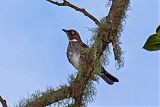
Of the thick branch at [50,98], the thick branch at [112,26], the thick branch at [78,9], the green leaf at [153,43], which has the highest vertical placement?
the thick branch at [78,9]

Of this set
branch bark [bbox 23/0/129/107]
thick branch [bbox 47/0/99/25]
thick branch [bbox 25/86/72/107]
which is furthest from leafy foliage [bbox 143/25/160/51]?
thick branch [bbox 25/86/72/107]

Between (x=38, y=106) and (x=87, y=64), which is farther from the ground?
(x=87, y=64)

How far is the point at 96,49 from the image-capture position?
1566 millimetres

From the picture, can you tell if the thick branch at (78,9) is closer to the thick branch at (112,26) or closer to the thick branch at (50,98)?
the thick branch at (112,26)

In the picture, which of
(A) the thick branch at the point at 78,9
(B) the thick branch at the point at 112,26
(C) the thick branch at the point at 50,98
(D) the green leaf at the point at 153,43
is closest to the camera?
(D) the green leaf at the point at 153,43

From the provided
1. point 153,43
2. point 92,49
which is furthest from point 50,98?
point 153,43

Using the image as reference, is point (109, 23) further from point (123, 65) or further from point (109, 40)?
point (123, 65)

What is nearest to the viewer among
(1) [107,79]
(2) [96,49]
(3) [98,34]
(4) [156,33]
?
(4) [156,33]

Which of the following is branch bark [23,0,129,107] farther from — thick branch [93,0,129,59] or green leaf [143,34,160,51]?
green leaf [143,34,160,51]

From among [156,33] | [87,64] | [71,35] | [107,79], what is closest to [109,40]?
[87,64]

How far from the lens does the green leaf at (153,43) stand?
0.81 m

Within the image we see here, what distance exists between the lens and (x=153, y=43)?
827 mm

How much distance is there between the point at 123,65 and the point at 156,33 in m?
1.11

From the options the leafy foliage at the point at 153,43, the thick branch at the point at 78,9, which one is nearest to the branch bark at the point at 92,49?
the thick branch at the point at 78,9
